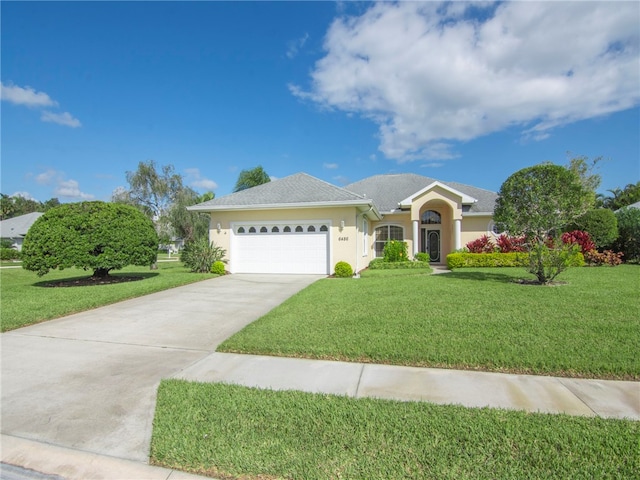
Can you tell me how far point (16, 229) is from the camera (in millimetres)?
40375

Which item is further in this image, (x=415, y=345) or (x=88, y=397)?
(x=415, y=345)

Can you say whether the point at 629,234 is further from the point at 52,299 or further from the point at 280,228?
the point at 52,299

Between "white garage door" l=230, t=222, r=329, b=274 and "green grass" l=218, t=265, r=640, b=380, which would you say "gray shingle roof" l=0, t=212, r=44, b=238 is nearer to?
"white garage door" l=230, t=222, r=329, b=274

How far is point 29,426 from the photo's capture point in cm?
312

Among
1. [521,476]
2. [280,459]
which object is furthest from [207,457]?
[521,476]

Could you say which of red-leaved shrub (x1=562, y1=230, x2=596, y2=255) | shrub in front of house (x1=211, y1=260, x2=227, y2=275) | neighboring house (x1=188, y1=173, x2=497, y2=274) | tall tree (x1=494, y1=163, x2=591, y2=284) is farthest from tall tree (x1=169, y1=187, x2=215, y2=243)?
red-leaved shrub (x1=562, y1=230, x2=596, y2=255)

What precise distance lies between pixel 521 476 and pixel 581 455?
0.60m

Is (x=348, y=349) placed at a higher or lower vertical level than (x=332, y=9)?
lower

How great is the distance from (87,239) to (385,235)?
1454cm

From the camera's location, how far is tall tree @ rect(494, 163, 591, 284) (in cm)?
927

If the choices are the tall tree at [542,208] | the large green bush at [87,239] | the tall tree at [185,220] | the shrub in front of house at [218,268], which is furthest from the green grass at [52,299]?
the tall tree at [185,220]

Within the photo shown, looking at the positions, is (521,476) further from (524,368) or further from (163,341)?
(163,341)

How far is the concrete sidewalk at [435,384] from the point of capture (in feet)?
10.8

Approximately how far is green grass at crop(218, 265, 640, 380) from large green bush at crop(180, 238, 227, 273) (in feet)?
25.5
